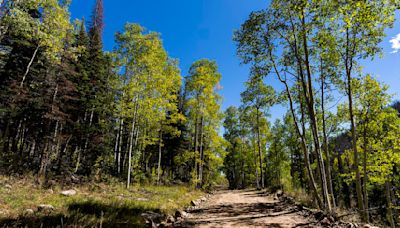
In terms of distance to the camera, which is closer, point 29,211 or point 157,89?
point 29,211

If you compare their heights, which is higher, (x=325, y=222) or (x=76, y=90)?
(x=76, y=90)

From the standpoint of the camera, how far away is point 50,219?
6066 millimetres

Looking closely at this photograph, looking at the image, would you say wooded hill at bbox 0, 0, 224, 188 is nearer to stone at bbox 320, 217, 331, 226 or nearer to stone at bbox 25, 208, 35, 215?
stone at bbox 25, 208, 35, 215

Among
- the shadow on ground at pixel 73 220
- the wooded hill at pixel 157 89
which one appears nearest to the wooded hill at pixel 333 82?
the wooded hill at pixel 157 89

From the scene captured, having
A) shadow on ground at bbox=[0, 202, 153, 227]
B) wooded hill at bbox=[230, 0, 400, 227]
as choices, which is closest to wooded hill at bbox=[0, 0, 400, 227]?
wooded hill at bbox=[230, 0, 400, 227]

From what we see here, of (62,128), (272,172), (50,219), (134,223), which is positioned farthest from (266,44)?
(272,172)

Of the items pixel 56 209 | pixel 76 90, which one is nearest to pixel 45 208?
pixel 56 209

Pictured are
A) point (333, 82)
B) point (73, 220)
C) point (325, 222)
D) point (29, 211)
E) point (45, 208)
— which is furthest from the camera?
point (333, 82)

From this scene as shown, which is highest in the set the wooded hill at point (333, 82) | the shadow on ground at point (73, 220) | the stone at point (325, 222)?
the wooded hill at point (333, 82)

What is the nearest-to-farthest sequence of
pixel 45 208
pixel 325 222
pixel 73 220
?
pixel 73 220 → pixel 325 222 → pixel 45 208

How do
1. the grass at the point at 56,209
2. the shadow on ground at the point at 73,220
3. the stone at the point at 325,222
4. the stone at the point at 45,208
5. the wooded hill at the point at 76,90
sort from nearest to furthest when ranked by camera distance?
the shadow on ground at the point at 73,220
the grass at the point at 56,209
the stone at the point at 325,222
the stone at the point at 45,208
the wooded hill at the point at 76,90

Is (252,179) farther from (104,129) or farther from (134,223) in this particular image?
(134,223)

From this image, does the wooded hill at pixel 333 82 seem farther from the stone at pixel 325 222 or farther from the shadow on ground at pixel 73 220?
the shadow on ground at pixel 73 220

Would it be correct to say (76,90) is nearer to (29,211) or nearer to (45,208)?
(45,208)
